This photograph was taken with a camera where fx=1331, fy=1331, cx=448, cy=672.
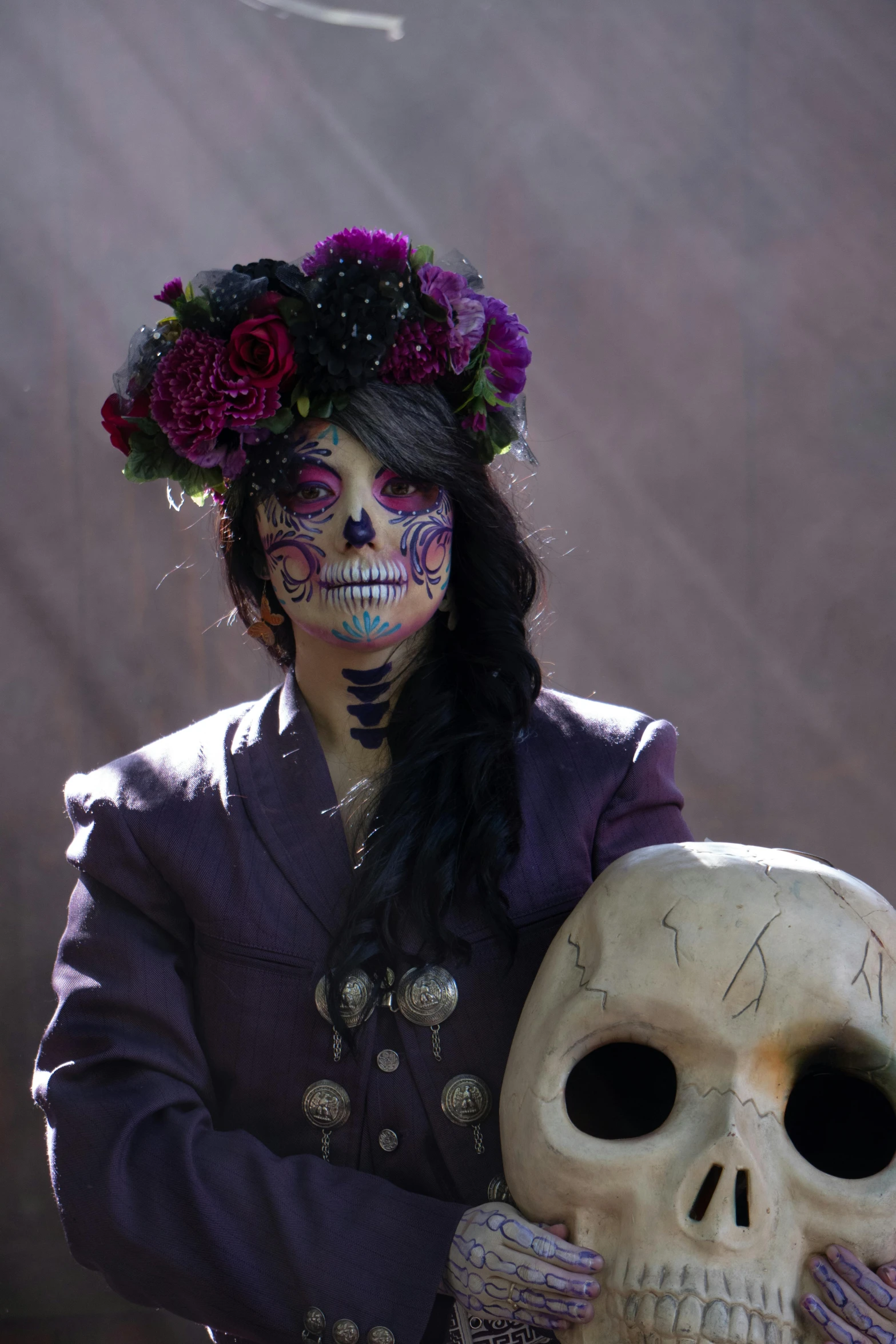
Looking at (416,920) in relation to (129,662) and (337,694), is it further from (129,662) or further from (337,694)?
(129,662)

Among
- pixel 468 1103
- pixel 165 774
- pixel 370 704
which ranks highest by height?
pixel 165 774

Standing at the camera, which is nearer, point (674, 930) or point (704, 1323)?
point (704, 1323)

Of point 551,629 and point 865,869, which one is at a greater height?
point 551,629

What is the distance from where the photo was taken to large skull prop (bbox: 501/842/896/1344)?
1272 millimetres

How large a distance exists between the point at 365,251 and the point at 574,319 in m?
1.21

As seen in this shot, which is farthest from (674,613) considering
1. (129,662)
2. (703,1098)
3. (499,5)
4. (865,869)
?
(703,1098)

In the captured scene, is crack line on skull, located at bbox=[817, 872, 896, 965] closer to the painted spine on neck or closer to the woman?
the woman

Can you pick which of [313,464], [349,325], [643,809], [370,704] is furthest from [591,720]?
[349,325]

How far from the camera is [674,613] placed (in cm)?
A: 282

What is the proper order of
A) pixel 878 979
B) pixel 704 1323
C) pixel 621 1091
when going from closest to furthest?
pixel 704 1323 → pixel 878 979 → pixel 621 1091

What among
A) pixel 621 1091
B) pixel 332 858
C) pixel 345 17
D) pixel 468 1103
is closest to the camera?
pixel 621 1091

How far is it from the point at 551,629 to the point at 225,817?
126 cm

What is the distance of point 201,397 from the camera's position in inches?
64.6

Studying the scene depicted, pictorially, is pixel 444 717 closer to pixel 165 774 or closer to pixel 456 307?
pixel 165 774
